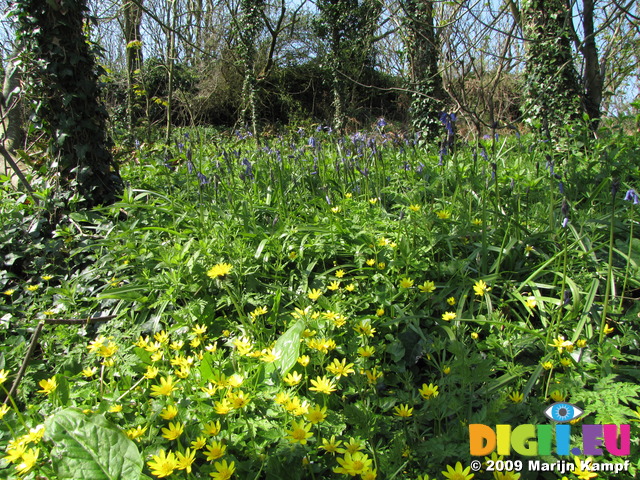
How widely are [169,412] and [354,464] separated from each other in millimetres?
536

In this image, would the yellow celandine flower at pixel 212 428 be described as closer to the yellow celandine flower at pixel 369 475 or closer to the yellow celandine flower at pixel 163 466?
the yellow celandine flower at pixel 163 466

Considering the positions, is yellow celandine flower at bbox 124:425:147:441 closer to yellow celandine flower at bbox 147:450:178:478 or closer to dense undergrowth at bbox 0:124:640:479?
dense undergrowth at bbox 0:124:640:479

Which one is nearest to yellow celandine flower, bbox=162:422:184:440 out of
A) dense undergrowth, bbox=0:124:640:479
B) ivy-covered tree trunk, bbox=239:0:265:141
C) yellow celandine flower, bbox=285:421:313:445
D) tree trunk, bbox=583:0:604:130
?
dense undergrowth, bbox=0:124:640:479

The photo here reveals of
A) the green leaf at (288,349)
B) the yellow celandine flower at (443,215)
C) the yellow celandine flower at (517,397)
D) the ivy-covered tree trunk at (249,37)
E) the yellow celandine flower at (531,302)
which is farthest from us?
the ivy-covered tree trunk at (249,37)

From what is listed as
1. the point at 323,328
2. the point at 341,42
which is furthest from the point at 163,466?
the point at 341,42

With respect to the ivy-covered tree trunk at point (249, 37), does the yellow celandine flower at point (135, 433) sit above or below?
below

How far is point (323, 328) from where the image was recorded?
5.12ft

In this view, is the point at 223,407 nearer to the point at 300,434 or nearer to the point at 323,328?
the point at 300,434

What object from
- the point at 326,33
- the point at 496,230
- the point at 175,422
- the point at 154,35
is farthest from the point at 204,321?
the point at 326,33

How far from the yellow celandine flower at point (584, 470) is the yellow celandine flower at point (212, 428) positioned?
96 cm

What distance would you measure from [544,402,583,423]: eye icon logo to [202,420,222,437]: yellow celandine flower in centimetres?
97

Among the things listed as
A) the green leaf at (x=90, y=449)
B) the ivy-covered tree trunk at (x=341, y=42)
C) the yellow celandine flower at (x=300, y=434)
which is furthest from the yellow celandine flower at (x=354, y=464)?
the ivy-covered tree trunk at (x=341, y=42)

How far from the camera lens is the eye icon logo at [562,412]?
1.18 meters

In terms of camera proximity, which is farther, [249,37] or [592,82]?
[249,37]
